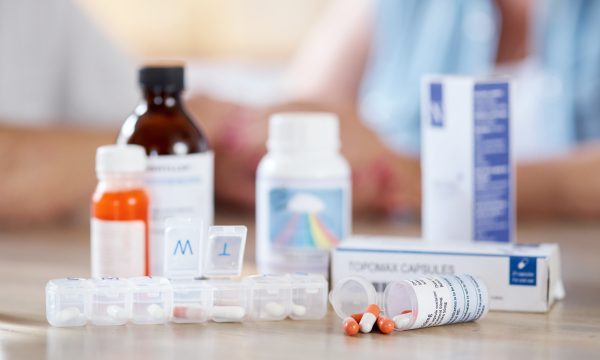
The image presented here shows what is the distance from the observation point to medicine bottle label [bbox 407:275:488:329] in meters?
0.75

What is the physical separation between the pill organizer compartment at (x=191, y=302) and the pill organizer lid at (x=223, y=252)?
0.03m

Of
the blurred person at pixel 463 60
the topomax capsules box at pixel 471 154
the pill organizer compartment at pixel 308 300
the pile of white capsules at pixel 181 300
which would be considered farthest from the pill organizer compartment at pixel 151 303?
the blurred person at pixel 463 60

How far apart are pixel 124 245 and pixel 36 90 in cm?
67

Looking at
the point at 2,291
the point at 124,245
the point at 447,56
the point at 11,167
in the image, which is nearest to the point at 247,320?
the point at 124,245

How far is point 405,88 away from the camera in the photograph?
2.24m

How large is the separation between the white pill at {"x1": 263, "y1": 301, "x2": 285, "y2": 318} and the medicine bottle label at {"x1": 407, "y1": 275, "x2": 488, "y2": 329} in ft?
0.34

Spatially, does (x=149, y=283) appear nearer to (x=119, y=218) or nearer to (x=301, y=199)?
(x=119, y=218)

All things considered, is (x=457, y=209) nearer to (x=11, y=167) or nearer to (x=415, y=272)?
(x=415, y=272)

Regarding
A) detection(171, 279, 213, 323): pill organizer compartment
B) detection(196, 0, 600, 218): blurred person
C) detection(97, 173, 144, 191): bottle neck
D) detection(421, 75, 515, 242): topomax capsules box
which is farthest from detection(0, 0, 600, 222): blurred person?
detection(171, 279, 213, 323): pill organizer compartment

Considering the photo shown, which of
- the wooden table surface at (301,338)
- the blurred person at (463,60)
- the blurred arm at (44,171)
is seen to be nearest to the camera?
the wooden table surface at (301,338)

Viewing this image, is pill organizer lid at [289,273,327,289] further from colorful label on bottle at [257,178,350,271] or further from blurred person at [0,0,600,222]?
blurred person at [0,0,600,222]

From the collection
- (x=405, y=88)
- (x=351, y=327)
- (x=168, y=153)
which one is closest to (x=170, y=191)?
(x=168, y=153)

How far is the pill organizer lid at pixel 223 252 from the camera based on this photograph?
0.81 meters

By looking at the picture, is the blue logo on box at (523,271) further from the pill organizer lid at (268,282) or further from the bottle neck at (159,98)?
the bottle neck at (159,98)
